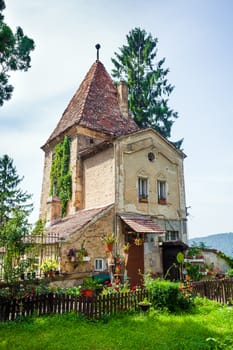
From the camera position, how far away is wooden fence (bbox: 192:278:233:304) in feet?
39.9

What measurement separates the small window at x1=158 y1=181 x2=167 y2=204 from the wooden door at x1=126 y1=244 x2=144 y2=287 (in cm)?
354

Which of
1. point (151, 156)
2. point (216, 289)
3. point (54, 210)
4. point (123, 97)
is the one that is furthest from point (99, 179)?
point (123, 97)

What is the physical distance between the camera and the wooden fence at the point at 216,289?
1217 centimetres

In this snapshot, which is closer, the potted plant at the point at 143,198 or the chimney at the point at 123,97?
the potted plant at the point at 143,198

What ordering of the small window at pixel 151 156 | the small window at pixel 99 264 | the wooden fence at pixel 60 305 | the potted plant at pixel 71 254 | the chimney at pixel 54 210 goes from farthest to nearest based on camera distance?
the chimney at pixel 54 210 → the small window at pixel 151 156 → the small window at pixel 99 264 → the potted plant at pixel 71 254 → the wooden fence at pixel 60 305

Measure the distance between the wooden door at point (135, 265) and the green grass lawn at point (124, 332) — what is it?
218 inches

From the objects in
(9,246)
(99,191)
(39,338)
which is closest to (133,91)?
(99,191)

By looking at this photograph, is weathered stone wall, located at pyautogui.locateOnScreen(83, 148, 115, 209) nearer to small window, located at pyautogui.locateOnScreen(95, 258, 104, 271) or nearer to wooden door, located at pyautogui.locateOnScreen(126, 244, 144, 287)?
wooden door, located at pyautogui.locateOnScreen(126, 244, 144, 287)

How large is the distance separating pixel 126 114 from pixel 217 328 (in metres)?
18.2

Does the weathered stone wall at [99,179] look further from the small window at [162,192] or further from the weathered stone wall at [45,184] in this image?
the weathered stone wall at [45,184]

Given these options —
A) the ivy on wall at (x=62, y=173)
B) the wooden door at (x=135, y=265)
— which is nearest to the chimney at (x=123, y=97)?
the ivy on wall at (x=62, y=173)

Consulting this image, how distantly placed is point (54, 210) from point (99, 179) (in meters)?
4.14

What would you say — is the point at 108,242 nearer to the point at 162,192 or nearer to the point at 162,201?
the point at 162,201

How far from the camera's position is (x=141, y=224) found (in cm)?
1559
